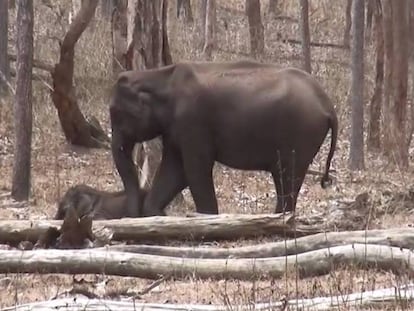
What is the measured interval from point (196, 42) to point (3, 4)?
9.28 meters

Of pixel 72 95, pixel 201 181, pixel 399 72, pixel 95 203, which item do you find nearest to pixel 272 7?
pixel 399 72

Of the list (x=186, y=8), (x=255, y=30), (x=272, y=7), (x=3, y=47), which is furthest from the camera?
(x=272, y=7)

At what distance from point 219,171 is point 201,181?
5061mm

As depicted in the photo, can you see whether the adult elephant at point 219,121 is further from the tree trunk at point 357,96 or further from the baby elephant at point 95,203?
the tree trunk at point 357,96

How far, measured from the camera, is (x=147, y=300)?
7082mm

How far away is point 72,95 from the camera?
17.7m

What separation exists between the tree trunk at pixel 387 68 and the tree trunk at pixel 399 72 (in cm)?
8

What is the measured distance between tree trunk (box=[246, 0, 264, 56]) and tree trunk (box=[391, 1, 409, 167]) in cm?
904

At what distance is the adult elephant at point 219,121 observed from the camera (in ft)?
38.0

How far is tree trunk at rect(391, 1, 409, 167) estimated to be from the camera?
1797cm

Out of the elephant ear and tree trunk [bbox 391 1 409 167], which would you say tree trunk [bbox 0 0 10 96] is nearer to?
tree trunk [bbox 391 1 409 167]

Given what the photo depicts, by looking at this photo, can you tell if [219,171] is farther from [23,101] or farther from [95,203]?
[95,203]

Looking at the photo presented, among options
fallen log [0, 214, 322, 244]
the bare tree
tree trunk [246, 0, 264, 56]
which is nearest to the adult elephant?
the bare tree

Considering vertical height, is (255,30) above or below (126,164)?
above
